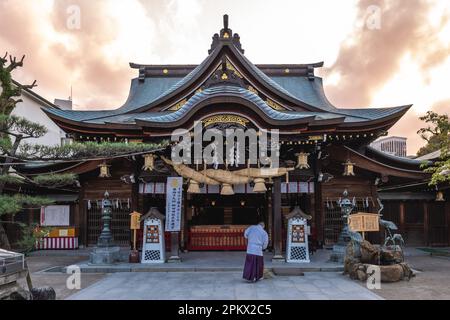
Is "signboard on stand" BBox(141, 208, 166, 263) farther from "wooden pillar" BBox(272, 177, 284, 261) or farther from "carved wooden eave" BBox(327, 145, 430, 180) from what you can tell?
"carved wooden eave" BBox(327, 145, 430, 180)

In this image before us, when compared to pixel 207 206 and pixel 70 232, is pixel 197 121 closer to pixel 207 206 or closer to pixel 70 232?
pixel 207 206

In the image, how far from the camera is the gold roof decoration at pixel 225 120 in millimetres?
13930

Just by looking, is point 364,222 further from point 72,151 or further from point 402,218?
point 72,151

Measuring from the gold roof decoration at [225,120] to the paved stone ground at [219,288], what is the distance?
538 centimetres

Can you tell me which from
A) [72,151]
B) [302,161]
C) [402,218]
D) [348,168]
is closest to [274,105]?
[302,161]

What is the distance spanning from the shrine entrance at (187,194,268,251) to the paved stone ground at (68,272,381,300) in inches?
185

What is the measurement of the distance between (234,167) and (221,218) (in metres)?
5.42

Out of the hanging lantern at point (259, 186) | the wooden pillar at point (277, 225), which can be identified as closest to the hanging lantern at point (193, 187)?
the hanging lantern at point (259, 186)

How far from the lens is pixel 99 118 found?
1767cm

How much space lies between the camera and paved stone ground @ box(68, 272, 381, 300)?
9164mm

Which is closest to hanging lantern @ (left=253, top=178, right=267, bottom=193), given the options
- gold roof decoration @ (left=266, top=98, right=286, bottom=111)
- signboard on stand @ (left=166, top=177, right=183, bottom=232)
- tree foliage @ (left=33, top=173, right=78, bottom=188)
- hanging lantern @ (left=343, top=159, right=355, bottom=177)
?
signboard on stand @ (left=166, top=177, right=183, bottom=232)

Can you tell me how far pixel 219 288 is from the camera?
33.2ft
